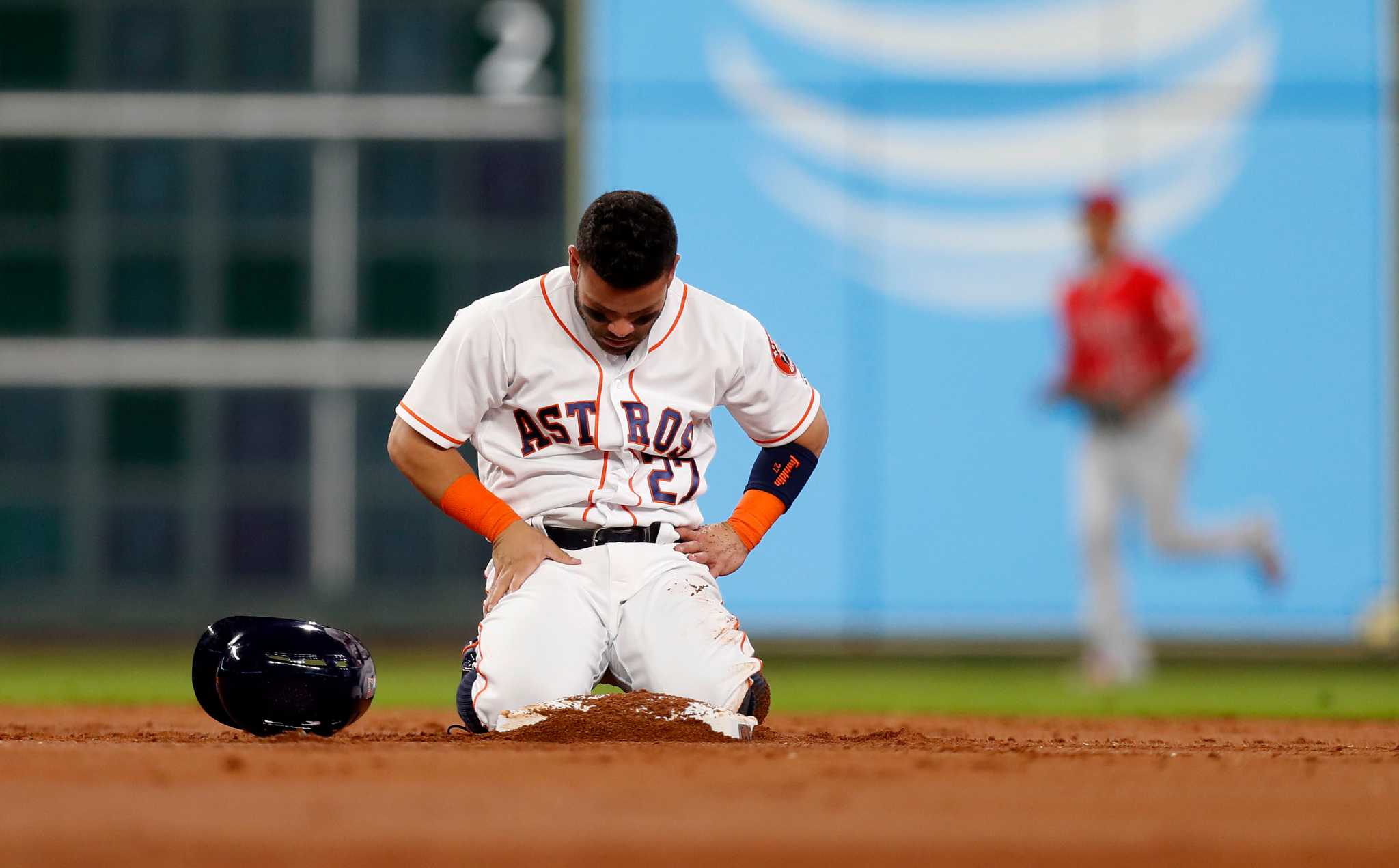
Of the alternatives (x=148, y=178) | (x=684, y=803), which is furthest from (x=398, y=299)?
(x=684, y=803)

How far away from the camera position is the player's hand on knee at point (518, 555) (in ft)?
15.8

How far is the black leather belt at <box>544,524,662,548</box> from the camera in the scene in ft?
16.4

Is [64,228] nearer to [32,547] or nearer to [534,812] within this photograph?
[32,547]

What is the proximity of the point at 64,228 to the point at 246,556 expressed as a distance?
7.97 feet

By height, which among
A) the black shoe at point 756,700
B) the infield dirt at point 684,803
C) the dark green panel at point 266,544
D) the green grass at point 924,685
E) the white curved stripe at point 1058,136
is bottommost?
the green grass at point 924,685

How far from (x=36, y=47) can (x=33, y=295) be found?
1.64 metres

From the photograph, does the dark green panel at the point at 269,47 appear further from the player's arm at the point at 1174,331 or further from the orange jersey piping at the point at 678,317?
the orange jersey piping at the point at 678,317

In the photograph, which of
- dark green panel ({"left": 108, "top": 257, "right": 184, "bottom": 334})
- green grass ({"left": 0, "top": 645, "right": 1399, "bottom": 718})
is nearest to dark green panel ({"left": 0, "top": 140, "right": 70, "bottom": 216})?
dark green panel ({"left": 108, "top": 257, "right": 184, "bottom": 334})

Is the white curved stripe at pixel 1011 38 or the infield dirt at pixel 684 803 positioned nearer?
the infield dirt at pixel 684 803

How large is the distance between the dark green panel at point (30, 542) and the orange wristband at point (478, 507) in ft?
25.9

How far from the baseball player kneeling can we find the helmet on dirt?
1.03ft

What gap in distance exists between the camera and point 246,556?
39.2 ft

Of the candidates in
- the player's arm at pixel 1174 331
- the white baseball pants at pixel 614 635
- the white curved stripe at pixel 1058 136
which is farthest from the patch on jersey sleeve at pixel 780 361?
the white curved stripe at pixel 1058 136

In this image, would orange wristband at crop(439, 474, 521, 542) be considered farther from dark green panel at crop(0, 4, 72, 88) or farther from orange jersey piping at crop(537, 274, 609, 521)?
dark green panel at crop(0, 4, 72, 88)
